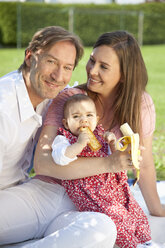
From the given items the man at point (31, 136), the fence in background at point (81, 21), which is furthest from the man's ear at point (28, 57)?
the fence in background at point (81, 21)

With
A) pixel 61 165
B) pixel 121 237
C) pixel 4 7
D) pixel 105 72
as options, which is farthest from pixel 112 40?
pixel 4 7

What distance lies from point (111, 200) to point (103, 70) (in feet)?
3.47

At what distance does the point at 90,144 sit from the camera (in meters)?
3.01

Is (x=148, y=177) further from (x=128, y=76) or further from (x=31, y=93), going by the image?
(x=31, y=93)

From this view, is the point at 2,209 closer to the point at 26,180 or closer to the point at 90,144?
the point at 26,180

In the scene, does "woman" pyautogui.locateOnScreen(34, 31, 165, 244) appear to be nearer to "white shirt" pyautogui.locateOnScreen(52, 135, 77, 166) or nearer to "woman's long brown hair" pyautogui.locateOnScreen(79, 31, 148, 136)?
"woman's long brown hair" pyautogui.locateOnScreen(79, 31, 148, 136)

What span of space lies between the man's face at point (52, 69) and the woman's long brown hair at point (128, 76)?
43 centimetres

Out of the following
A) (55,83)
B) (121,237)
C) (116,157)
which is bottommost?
(121,237)

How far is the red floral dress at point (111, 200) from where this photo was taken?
9.60 ft

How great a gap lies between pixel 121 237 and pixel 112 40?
5.13 ft

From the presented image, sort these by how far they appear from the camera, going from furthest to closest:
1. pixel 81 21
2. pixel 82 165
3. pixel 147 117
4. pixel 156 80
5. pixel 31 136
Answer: pixel 81 21 → pixel 156 80 → pixel 147 117 → pixel 31 136 → pixel 82 165

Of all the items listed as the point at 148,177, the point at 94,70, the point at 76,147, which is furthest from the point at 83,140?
the point at 148,177

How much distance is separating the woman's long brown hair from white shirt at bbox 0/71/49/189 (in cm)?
71

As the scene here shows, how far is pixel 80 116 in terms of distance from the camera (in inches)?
121
